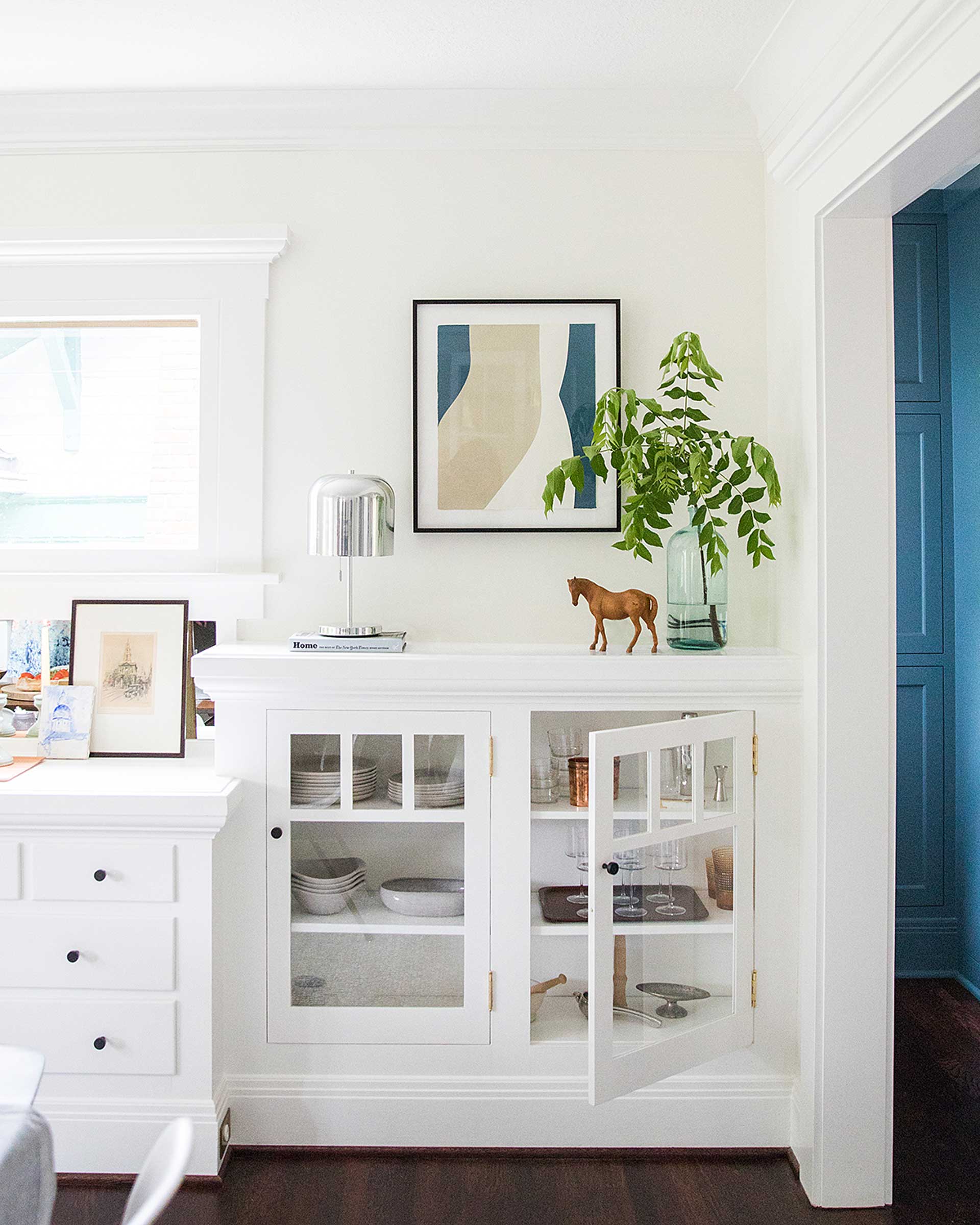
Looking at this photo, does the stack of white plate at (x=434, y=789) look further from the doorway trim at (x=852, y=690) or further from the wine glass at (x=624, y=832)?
the doorway trim at (x=852, y=690)

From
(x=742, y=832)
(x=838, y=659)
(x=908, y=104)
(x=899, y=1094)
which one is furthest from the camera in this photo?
(x=899, y=1094)

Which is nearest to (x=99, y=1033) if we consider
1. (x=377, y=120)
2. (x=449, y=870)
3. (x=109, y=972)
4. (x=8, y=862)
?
(x=109, y=972)

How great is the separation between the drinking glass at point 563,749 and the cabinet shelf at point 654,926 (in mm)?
282

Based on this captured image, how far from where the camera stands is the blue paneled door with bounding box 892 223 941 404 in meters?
3.04

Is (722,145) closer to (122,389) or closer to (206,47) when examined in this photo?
(206,47)

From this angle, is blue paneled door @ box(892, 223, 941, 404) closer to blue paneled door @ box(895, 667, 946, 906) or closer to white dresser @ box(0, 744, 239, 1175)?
blue paneled door @ box(895, 667, 946, 906)

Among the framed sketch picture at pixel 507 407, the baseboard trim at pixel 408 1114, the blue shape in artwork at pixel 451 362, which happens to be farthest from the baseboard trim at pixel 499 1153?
the blue shape in artwork at pixel 451 362

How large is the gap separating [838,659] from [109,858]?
1.71 m

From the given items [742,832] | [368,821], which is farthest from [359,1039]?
[742,832]

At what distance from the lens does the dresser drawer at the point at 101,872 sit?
7.02 ft

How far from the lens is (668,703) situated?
87.4 inches

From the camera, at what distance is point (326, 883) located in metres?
2.25

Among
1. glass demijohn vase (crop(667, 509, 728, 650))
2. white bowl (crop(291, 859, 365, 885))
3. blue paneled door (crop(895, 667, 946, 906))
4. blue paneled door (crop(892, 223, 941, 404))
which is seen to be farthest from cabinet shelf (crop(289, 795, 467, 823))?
blue paneled door (crop(892, 223, 941, 404))

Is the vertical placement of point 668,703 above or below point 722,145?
below
